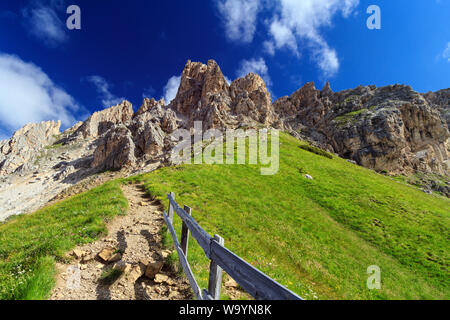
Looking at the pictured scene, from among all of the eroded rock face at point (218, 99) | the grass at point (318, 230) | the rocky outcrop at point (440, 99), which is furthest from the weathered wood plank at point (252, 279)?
the rocky outcrop at point (440, 99)

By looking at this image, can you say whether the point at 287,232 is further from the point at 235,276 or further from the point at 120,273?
the point at 235,276

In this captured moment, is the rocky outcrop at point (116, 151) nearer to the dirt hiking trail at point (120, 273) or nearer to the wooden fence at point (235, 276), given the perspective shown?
the dirt hiking trail at point (120, 273)

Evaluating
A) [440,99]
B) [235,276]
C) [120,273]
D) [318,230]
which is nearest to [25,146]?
[120,273]

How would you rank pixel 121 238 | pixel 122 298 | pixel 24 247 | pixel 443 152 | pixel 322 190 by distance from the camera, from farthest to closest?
1. pixel 443 152
2. pixel 322 190
3. pixel 121 238
4. pixel 24 247
5. pixel 122 298

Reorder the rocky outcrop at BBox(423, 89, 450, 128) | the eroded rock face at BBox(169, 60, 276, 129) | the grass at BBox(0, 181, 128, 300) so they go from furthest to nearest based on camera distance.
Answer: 1. the rocky outcrop at BBox(423, 89, 450, 128)
2. the eroded rock face at BBox(169, 60, 276, 129)
3. the grass at BBox(0, 181, 128, 300)

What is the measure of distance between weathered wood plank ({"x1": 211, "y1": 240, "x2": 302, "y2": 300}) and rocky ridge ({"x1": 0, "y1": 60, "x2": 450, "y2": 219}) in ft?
192

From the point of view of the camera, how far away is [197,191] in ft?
63.9

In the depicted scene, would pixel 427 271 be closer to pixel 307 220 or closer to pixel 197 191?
pixel 307 220

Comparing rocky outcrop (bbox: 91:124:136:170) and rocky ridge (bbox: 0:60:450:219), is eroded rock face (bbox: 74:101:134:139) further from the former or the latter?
rocky outcrop (bbox: 91:124:136:170)

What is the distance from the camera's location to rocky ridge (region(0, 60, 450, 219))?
8844 centimetres

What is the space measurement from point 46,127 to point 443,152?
1078ft

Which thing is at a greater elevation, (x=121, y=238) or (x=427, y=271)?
(x=121, y=238)

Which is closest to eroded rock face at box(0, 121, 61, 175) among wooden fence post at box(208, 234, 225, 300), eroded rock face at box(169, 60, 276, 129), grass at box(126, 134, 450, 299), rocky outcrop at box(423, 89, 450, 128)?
eroded rock face at box(169, 60, 276, 129)
